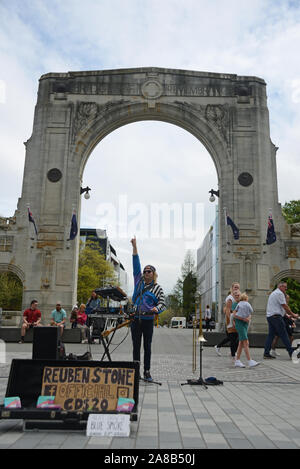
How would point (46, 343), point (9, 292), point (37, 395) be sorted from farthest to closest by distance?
point (9, 292) → point (46, 343) → point (37, 395)

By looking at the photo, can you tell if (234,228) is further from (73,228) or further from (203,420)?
(203,420)

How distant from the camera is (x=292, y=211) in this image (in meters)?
39.8

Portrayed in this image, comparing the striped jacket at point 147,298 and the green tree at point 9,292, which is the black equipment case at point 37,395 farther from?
the green tree at point 9,292

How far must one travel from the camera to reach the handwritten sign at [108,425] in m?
3.99

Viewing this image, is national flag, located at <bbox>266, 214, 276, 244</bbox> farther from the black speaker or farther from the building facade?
the building facade

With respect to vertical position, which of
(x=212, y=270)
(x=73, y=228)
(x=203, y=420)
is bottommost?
(x=203, y=420)

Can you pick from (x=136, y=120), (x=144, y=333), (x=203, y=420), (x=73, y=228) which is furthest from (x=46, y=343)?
(x=136, y=120)

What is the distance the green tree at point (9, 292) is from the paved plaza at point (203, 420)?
119 feet

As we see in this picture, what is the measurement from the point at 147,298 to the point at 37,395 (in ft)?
9.25

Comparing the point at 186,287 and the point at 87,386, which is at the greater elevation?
the point at 186,287

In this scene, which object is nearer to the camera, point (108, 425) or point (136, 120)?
point (108, 425)

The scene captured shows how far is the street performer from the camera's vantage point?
707 cm

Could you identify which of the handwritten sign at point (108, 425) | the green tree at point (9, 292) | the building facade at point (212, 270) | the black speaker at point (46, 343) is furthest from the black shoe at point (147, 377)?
the green tree at point (9, 292)
